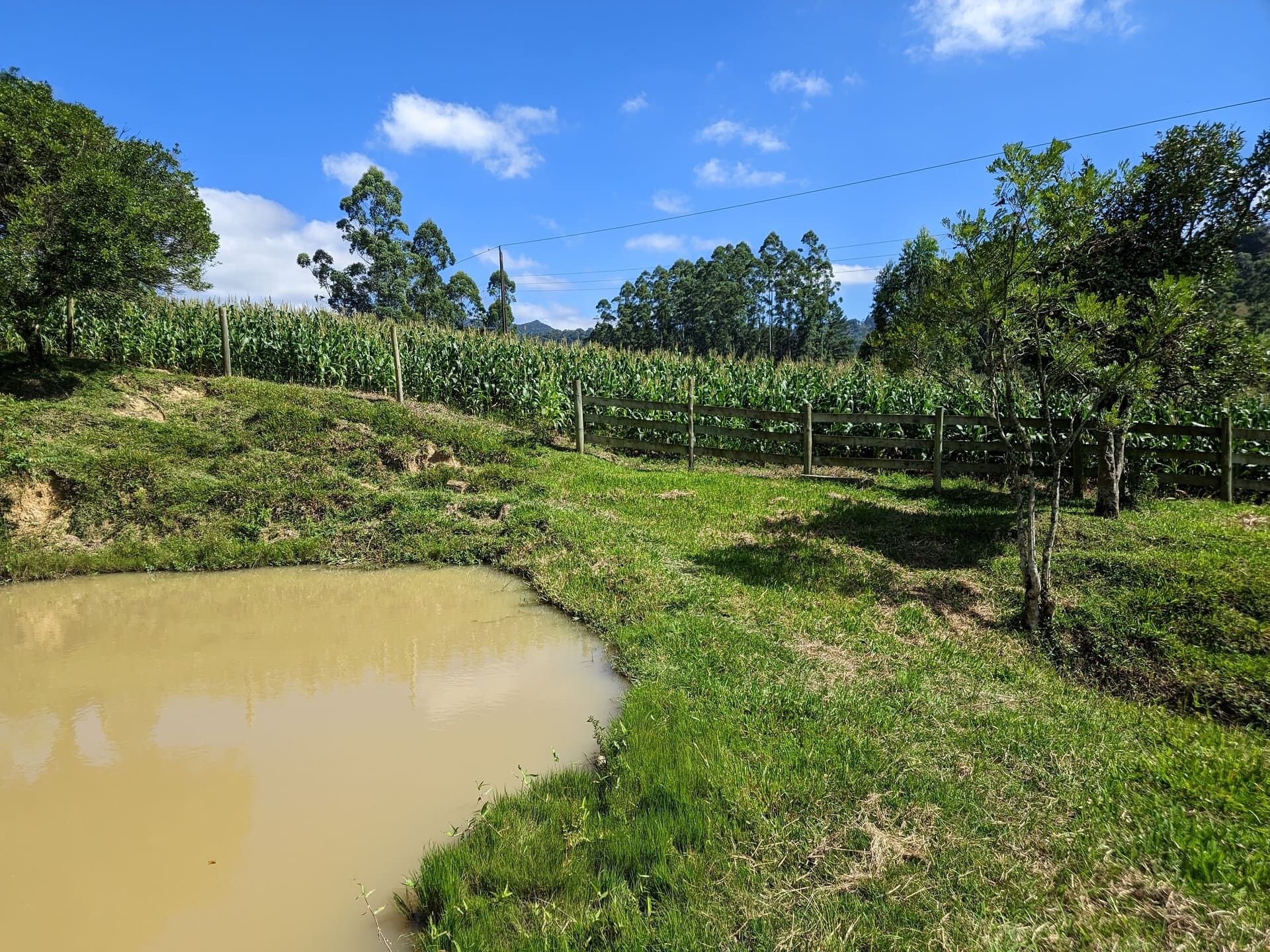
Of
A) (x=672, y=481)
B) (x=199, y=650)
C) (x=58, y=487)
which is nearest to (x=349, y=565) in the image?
(x=199, y=650)

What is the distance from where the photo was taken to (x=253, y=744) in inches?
170

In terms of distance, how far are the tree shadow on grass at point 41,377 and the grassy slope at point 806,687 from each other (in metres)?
0.10

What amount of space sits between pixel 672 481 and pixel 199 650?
26.2 feet

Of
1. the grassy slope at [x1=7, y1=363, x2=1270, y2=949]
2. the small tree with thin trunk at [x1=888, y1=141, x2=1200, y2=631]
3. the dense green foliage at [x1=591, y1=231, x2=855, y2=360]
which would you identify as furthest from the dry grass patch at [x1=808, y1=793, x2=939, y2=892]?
the dense green foliage at [x1=591, y1=231, x2=855, y2=360]

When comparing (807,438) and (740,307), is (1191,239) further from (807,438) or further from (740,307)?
(740,307)

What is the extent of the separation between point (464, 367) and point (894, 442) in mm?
11727

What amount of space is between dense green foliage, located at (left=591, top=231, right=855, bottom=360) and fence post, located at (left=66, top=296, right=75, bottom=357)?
50.5m

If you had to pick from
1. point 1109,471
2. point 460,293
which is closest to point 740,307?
point 460,293

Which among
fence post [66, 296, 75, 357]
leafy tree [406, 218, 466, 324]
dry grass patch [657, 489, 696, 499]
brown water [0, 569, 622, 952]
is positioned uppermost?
leafy tree [406, 218, 466, 324]

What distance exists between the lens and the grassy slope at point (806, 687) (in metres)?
2.74

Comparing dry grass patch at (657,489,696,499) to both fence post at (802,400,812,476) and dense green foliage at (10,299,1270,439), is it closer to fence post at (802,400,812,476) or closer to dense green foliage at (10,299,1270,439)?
fence post at (802,400,812,476)

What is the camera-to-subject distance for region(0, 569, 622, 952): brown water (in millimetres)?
2963

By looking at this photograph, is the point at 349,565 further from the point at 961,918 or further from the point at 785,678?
the point at 961,918

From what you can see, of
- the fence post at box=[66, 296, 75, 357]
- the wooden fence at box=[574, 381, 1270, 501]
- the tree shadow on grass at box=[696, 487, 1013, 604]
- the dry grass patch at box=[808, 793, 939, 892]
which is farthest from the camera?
the fence post at box=[66, 296, 75, 357]
